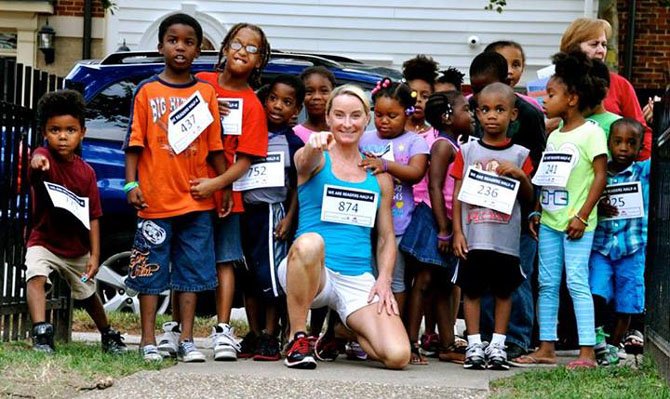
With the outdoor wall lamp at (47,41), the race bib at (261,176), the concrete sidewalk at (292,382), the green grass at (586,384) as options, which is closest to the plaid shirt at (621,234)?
the green grass at (586,384)

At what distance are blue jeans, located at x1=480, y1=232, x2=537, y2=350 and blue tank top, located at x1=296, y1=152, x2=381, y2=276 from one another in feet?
3.63

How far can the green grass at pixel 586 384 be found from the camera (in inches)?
260

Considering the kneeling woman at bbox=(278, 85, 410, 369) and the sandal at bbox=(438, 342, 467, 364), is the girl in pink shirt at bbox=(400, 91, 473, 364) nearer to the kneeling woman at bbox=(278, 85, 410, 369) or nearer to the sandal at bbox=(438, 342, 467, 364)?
the sandal at bbox=(438, 342, 467, 364)

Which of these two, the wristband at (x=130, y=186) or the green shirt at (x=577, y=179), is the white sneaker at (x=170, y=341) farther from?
the green shirt at (x=577, y=179)

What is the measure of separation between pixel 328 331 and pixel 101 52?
Result: 15219 millimetres

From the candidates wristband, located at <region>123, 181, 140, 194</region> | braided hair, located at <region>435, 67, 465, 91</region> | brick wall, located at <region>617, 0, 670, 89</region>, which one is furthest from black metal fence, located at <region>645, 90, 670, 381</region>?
brick wall, located at <region>617, 0, 670, 89</region>

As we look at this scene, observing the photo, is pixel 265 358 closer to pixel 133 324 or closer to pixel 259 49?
pixel 259 49

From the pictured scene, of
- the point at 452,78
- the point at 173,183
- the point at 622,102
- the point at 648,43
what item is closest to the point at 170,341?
the point at 173,183

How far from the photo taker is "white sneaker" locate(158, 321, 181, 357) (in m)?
8.14

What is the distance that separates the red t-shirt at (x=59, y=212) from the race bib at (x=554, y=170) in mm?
2552

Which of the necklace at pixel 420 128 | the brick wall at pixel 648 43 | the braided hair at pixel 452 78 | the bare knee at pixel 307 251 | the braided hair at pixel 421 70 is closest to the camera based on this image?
the bare knee at pixel 307 251

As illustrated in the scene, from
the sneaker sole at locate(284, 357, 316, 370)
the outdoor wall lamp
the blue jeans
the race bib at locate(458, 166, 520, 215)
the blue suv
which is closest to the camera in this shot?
the sneaker sole at locate(284, 357, 316, 370)

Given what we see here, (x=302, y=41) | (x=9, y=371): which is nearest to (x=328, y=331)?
(x=9, y=371)

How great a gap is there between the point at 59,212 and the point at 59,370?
1342 millimetres
